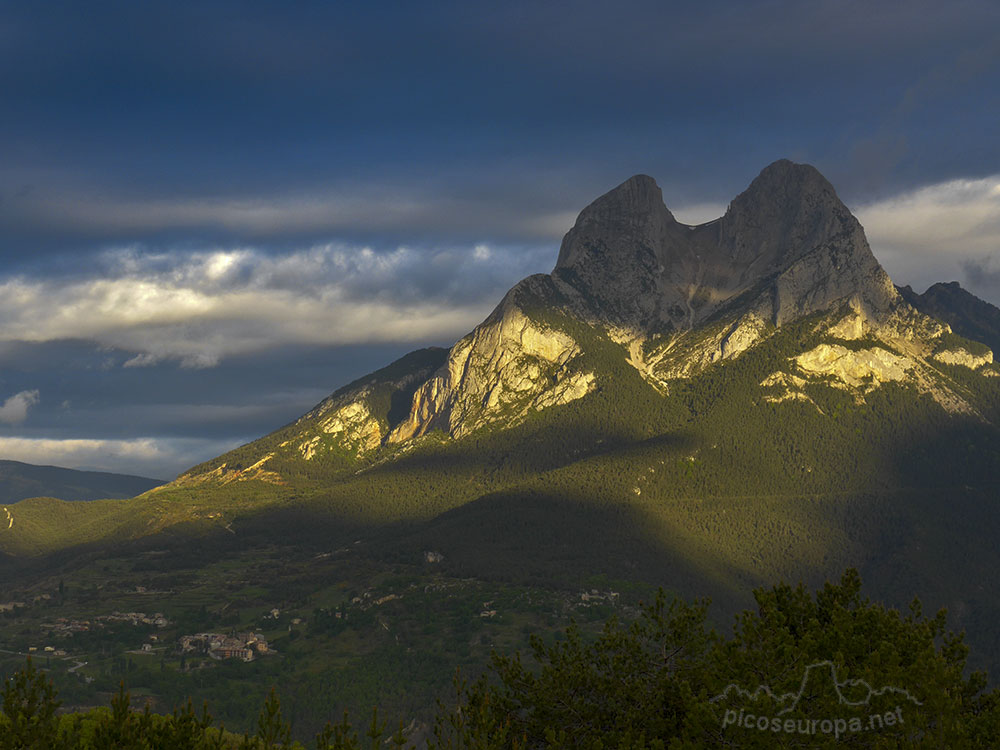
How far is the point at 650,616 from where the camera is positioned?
254ft

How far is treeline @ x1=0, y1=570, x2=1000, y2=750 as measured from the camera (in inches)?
2320

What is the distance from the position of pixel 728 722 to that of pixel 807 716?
4.57 metres

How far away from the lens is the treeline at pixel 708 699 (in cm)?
5894

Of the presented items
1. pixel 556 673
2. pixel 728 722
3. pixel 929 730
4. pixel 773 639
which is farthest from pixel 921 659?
pixel 556 673
